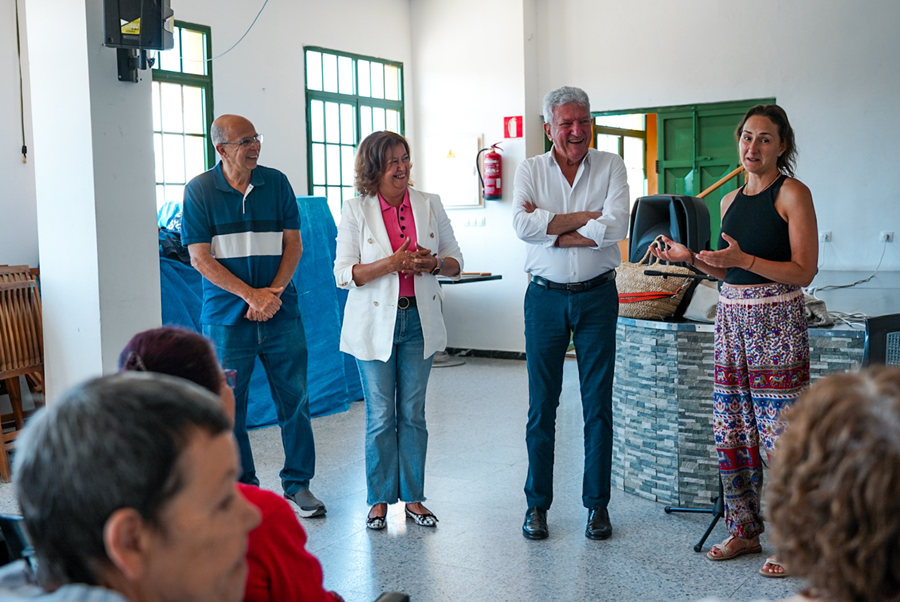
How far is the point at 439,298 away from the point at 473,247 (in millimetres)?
4750

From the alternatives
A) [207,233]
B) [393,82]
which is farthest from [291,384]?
[393,82]

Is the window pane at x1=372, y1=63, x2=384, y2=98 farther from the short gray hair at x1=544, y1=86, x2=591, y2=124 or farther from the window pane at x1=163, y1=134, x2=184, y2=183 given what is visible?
the short gray hair at x1=544, y1=86, x2=591, y2=124

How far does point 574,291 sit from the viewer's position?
323 cm

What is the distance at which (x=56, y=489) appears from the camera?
787 mm

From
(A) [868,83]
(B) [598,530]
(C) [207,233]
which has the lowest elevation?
(B) [598,530]

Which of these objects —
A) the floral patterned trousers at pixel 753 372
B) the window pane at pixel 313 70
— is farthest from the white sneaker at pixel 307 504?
the window pane at pixel 313 70

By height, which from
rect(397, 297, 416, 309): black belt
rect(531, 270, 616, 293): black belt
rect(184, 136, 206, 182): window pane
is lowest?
rect(397, 297, 416, 309): black belt

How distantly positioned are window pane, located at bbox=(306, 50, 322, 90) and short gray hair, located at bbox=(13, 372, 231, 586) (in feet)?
22.7

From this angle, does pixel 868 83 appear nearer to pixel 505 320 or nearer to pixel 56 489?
pixel 505 320

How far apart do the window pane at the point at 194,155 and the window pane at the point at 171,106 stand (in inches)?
5.9

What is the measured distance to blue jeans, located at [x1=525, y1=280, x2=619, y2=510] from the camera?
3.23 metres

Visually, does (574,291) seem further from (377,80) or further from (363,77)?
(377,80)

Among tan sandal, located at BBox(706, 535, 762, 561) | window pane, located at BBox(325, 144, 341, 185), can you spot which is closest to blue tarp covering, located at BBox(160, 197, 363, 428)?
window pane, located at BBox(325, 144, 341, 185)

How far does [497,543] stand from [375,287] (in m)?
1.11
